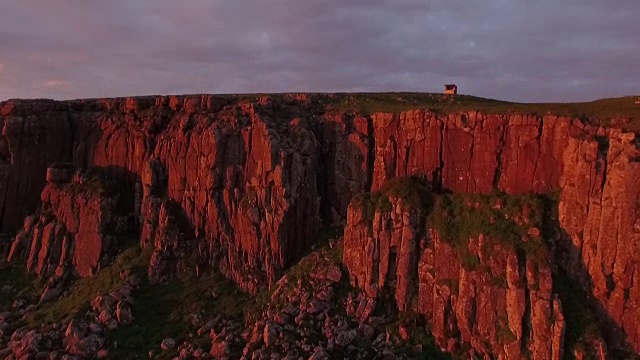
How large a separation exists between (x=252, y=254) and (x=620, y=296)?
27384 mm

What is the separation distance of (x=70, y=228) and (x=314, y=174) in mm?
24140

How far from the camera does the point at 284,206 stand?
46656 mm

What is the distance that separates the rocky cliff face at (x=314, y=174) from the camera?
36.5 m

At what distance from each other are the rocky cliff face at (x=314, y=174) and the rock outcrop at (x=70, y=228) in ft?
3.34

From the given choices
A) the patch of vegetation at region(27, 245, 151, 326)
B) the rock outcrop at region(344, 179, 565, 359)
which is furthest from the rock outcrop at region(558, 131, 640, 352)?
the patch of vegetation at region(27, 245, 151, 326)

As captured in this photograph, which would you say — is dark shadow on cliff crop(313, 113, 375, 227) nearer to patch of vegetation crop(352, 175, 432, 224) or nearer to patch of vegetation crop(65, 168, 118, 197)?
patch of vegetation crop(352, 175, 432, 224)

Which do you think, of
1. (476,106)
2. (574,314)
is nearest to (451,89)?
(476,106)

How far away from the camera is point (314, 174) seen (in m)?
48.3

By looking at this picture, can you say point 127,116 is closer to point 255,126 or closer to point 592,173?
point 255,126

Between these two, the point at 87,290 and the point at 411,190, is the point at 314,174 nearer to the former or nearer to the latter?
the point at 411,190

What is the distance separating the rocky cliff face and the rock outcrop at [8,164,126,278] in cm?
102

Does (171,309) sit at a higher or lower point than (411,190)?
lower

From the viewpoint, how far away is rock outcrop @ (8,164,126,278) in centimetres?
5197

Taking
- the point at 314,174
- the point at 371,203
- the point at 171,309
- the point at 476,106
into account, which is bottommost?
the point at 171,309
